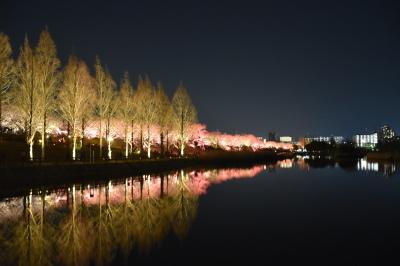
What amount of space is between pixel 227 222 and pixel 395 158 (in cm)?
8325

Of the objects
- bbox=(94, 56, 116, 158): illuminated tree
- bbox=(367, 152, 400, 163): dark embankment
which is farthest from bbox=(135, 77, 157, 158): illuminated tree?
bbox=(367, 152, 400, 163): dark embankment

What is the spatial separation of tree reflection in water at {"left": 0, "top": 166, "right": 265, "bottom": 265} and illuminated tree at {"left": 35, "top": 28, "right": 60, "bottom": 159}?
11.8 m

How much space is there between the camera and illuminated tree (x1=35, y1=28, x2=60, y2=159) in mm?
31719

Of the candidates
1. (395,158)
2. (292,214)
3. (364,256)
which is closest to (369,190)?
(292,214)

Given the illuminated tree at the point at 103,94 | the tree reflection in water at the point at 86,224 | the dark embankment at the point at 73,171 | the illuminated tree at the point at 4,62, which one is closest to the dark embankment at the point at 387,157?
the dark embankment at the point at 73,171

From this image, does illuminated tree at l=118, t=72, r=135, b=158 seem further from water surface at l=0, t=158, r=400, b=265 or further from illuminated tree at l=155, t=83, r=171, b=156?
water surface at l=0, t=158, r=400, b=265

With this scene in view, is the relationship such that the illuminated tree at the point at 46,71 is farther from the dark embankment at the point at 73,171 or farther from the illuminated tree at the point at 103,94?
the illuminated tree at the point at 103,94

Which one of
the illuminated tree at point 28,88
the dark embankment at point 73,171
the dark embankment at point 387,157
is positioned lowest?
the dark embankment at point 387,157

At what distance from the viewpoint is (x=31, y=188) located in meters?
24.1

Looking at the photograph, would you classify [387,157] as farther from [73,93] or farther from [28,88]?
[28,88]

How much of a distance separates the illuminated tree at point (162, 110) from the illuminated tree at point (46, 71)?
846 inches

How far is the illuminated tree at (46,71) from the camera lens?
1249 inches

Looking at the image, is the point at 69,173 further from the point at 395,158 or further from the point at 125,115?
the point at 395,158

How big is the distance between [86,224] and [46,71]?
2255 cm
